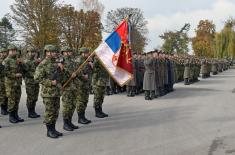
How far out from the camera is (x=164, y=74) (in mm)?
17438

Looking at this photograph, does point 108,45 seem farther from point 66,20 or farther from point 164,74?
point 66,20

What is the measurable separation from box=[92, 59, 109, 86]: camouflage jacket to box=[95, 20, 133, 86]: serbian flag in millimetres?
792

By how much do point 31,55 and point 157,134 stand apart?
4.31 meters

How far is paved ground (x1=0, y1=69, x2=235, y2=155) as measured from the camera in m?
7.68

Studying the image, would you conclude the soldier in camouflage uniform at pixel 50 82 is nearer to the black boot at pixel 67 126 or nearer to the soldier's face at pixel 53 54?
the soldier's face at pixel 53 54

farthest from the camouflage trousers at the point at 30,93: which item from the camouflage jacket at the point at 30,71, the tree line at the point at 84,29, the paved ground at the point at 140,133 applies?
the tree line at the point at 84,29

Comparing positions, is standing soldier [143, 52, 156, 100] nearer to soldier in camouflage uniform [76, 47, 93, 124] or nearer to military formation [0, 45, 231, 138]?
military formation [0, 45, 231, 138]

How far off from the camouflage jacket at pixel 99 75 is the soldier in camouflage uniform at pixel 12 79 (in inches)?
70.5

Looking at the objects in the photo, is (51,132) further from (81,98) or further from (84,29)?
(84,29)

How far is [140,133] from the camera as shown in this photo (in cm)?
923

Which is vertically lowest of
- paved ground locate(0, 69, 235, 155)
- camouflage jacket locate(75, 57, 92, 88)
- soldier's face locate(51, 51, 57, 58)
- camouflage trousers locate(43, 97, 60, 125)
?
paved ground locate(0, 69, 235, 155)

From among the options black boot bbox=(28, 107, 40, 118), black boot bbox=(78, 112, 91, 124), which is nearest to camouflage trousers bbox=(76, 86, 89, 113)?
black boot bbox=(78, 112, 91, 124)

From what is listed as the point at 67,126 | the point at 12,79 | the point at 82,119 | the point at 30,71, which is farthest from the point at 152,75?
the point at 67,126

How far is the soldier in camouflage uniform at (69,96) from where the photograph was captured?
945 cm
